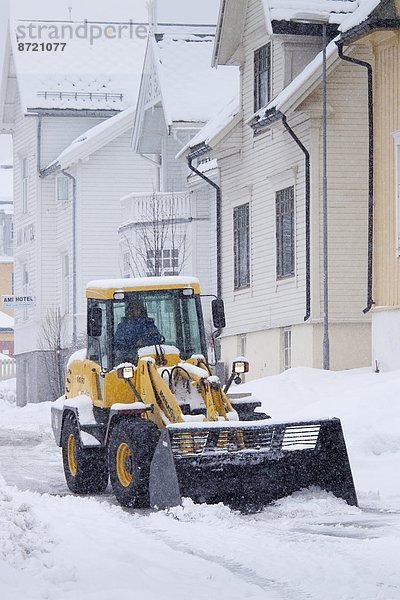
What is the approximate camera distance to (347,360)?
26.8 m

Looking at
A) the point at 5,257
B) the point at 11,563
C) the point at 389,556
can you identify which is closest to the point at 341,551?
the point at 389,556

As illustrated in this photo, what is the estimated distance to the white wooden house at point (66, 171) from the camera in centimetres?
4481

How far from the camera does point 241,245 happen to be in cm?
3162

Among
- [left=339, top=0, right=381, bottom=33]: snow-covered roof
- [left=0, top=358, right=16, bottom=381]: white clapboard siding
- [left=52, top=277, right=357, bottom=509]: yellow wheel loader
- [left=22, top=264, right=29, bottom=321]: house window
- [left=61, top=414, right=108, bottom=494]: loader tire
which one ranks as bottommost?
[left=0, top=358, right=16, bottom=381]: white clapboard siding

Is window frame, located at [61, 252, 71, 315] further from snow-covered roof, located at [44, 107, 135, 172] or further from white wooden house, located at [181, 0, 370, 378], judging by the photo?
white wooden house, located at [181, 0, 370, 378]

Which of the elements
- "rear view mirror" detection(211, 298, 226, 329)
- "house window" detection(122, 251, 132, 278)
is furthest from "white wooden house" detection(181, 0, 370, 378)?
"rear view mirror" detection(211, 298, 226, 329)

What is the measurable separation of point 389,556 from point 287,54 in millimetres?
18992

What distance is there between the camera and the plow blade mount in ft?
45.9

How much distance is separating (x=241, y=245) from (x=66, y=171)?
14.3 meters

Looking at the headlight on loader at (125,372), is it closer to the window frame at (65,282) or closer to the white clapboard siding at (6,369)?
the window frame at (65,282)

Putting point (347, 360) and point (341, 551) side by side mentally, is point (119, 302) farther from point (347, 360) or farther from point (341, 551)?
point (347, 360)

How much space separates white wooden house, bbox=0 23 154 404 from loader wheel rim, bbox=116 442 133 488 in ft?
91.6

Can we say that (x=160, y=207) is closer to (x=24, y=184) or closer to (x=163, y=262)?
(x=163, y=262)

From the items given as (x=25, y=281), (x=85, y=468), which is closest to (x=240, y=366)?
(x=85, y=468)
